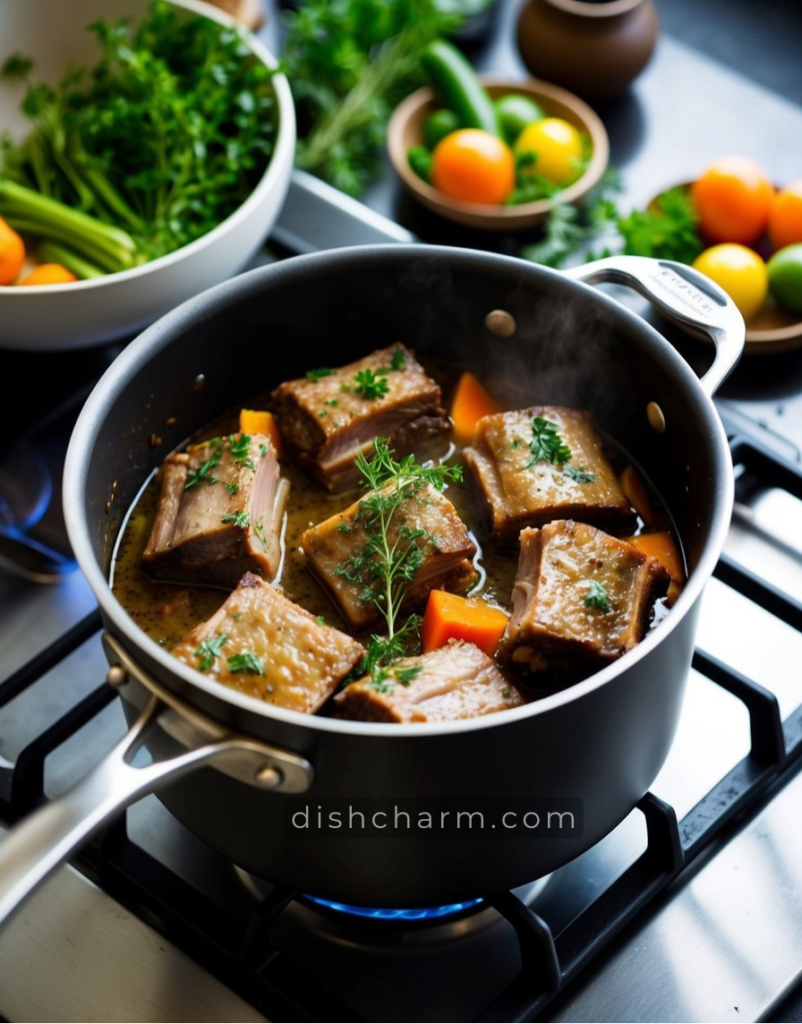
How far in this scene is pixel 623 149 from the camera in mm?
2359

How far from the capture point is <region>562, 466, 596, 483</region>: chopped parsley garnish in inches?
60.6

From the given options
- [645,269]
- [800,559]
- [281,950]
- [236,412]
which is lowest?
[281,950]

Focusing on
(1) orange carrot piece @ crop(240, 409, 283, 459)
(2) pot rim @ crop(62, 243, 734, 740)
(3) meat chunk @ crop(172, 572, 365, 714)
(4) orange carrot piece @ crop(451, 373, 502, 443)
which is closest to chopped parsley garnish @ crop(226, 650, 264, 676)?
(3) meat chunk @ crop(172, 572, 365, 714)

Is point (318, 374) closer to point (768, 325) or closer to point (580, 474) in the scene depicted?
point (580, 474)

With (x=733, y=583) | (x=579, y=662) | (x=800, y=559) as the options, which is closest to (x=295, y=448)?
(x=579, y=662)

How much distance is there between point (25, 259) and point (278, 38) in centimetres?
89

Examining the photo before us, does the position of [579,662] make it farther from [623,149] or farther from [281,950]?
[623,149]

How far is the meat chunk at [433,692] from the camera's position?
1197mm

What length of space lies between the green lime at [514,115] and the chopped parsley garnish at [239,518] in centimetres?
117

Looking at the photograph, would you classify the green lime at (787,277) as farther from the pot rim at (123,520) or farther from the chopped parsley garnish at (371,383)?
the chopped parsley garnish at (371,383)

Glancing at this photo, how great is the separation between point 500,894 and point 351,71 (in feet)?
5.54

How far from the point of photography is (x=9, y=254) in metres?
1.90

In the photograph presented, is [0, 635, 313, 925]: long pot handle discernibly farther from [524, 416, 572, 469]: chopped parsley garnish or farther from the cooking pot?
[524, 416, 572, 469]: chopped parsley garnish

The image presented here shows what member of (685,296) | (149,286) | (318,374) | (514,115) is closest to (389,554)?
(318,374)
